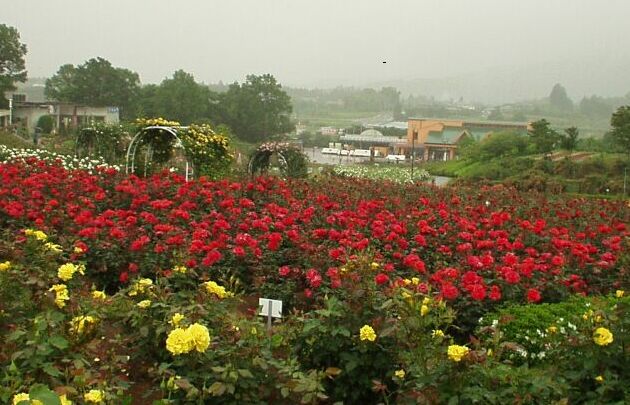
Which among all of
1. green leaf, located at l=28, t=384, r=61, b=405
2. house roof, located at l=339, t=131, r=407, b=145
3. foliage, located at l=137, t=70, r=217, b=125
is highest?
foliage, located at l=137, t=70, r=217, b=125

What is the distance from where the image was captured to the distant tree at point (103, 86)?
54750 mm

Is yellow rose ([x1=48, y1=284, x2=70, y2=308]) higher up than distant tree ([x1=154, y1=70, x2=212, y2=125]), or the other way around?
distant tree ([x1=154, y1=70, x2=212, y2=125])

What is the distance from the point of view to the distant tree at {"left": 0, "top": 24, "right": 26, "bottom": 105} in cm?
4756

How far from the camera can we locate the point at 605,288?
231 inches

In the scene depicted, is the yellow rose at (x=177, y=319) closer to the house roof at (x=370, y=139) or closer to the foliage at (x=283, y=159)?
the foliage at (x=283, y=159)

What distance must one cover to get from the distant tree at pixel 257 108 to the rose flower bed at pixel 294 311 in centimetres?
4407

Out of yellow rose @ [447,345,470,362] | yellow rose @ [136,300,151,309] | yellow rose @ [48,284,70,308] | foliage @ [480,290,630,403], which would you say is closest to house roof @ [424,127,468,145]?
foliage @ [480,290,630,403]

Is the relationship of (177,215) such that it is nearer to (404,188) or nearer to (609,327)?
(609,327)

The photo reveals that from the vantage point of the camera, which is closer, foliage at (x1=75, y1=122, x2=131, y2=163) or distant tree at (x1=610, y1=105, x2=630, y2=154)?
foliage at (x1=75, y1=122, x2=131, y2=163)

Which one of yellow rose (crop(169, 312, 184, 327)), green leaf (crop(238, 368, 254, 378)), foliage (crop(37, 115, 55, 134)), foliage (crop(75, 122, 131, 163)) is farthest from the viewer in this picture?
foliage (crop(37, 115, 55, 134))

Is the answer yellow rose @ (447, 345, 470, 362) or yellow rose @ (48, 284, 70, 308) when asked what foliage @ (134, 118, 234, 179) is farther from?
yellow rose @ (447, 345, 470, 362)

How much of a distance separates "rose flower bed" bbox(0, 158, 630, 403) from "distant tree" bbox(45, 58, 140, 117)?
49867 mm

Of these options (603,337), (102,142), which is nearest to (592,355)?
(603,337)

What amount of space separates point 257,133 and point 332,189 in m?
42.1
